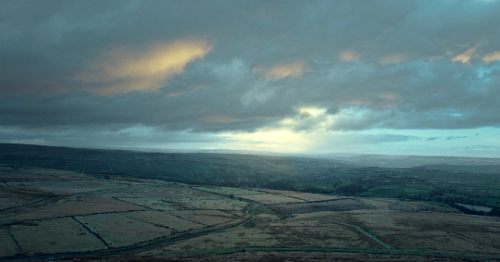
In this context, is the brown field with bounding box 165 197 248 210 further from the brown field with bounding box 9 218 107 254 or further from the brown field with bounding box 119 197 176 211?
the brown field with bounding box 9 218 107 254

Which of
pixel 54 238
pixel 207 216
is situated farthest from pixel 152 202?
pixel 54 238

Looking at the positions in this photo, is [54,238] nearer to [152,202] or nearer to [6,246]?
[6,246]

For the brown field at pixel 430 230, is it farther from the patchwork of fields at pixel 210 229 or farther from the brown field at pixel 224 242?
the brown field at pixel 224 242

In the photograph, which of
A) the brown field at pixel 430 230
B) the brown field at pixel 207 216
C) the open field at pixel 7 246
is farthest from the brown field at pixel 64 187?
the brown field at pixel 430 230

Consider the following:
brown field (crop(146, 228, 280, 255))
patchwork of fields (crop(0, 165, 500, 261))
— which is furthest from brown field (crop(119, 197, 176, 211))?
brown field (crop(146, 228, 280, 255))

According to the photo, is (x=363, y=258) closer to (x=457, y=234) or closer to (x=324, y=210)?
(x=457, y=234)

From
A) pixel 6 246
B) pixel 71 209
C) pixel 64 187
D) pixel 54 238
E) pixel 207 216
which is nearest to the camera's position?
pixel 6 246
